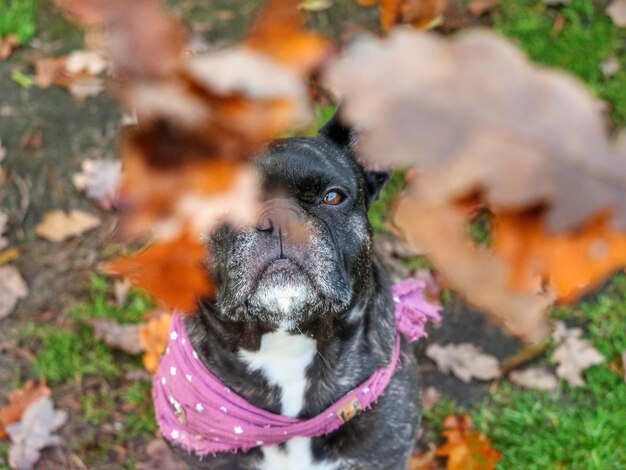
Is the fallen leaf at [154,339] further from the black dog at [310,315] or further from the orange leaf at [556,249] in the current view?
the orange leaf at [556,249]

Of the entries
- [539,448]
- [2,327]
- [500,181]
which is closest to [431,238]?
[500,181]

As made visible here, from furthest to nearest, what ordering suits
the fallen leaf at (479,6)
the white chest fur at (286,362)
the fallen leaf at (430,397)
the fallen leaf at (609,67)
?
1. the fallen leaf at (479,6)
2. the fallen leaf at (609,67)
3. the fallen leaf at (430,397)
4. the white chest fur at (286,362)

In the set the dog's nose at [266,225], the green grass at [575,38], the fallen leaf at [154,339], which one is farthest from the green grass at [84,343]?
the green grass at [575,38]

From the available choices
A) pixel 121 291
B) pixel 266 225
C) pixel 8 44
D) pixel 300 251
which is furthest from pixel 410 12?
pixel 8 44

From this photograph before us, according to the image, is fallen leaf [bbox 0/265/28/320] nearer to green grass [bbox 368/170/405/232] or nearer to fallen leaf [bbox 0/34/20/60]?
fallen leaf [bbox 0/34/20/60]

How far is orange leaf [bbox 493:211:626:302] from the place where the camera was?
658mm

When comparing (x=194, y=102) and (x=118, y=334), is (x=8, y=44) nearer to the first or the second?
(x=118, y=334)

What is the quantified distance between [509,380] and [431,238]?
3087 mm

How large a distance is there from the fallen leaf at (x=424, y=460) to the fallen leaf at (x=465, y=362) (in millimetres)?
381

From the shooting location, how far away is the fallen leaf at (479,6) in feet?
14.8

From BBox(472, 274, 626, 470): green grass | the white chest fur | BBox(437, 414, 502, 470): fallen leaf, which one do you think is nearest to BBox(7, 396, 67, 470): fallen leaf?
the white chest fur

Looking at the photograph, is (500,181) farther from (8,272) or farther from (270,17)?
(8,272)

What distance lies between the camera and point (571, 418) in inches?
137

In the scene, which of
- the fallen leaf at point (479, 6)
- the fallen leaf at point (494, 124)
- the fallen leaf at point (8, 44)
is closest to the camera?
the fallen leaf at point (494, 124)
